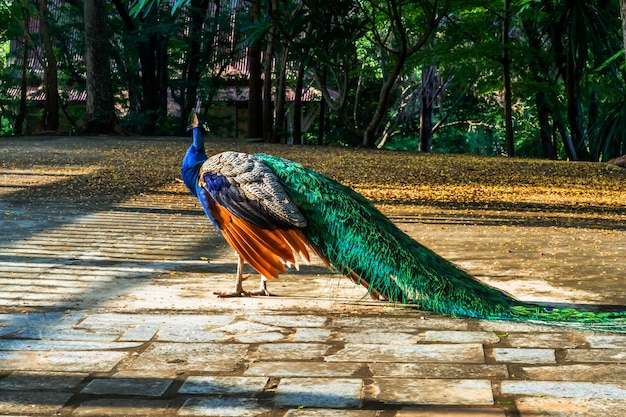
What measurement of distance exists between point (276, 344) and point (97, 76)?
18.0 meters

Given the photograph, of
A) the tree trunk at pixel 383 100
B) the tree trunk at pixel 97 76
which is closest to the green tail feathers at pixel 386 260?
the tree trunk at pixel 383 100

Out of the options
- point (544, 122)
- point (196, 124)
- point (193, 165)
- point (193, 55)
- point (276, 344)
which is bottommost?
point (276, 344)

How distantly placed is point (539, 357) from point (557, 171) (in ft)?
32.8

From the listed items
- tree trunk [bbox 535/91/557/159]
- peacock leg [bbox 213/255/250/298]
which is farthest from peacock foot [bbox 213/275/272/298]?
tree trunk [bbox 535/91/557/159]

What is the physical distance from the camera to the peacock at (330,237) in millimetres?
4734

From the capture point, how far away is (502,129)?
98.1 feet

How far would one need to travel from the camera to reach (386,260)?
4.85m

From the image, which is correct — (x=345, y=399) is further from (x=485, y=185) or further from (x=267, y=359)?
(x=485, y=185)

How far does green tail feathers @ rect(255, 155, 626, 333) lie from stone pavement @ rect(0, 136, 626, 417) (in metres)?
0.10

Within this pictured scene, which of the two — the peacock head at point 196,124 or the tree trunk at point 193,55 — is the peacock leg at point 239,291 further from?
the tree trunk at point 193,55

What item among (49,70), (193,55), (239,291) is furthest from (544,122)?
(239,291)

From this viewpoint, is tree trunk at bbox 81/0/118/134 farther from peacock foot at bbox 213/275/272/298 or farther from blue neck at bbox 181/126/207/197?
peacock foot at bbox 213/275/272/298

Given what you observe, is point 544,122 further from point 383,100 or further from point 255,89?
point 255,89

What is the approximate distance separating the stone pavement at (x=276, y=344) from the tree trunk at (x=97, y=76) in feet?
45.7
